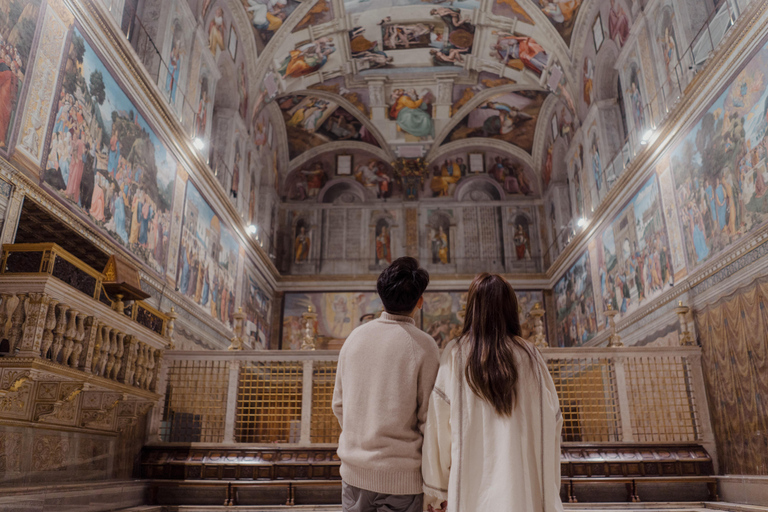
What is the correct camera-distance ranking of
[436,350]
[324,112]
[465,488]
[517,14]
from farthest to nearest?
[324,112]
[517,14]
[436,350]
[465,488]

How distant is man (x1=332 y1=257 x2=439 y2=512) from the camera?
274 centimetres

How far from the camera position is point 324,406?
29.6 ft

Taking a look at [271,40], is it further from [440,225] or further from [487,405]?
[487,405]

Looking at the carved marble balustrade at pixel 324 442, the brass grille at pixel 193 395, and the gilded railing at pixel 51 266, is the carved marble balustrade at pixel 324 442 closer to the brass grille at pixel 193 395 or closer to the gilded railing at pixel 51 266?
the brass grille at pixel 193 395

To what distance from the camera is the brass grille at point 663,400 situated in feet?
28.5

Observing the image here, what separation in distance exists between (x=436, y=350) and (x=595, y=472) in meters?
6.45

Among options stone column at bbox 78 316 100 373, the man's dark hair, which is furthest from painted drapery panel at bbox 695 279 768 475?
stone column at bbox 78 316 100 373

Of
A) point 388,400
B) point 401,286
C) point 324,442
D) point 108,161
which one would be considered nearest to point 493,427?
point 388,400

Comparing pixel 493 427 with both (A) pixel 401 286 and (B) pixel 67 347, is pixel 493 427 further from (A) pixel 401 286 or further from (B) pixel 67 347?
(B) pixel 67 347

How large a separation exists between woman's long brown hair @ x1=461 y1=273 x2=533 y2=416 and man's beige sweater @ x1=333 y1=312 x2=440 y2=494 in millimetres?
274

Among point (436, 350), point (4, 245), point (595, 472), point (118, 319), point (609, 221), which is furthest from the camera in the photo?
point (609, 221)

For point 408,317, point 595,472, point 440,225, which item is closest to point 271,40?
point 440,225

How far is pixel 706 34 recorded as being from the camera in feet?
34.4

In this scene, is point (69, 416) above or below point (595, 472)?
above
